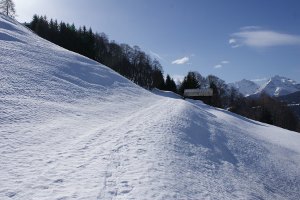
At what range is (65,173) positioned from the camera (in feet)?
37.6

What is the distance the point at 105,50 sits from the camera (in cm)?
11338

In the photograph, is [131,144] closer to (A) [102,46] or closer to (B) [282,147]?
(B) [282,147]

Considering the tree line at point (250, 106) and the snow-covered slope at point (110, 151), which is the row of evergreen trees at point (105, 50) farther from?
the snow-covered slope at point (110, 151)

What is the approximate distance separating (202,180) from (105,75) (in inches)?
1190

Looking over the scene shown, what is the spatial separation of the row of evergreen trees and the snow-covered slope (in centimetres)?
5419

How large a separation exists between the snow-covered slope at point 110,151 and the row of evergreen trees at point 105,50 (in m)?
54.2

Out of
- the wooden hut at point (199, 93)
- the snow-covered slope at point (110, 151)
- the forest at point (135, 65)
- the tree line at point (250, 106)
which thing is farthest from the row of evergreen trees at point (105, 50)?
the snow-covered slope at point (110, 151)

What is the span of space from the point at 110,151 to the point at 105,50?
101661 mm

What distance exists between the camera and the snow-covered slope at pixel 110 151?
10977mm

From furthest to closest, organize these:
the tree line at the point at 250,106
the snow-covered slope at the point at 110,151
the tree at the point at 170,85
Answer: the tree at the point at 170,85 < the tree line at the point at 250,106 < the snow-covered slope at the point at 110,151

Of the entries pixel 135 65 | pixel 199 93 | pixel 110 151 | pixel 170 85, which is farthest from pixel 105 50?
pixel 110 151

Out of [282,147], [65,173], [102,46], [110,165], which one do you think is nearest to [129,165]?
[110,165]

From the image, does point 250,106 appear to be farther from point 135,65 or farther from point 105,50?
point 105,50

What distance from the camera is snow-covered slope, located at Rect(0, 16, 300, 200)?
10977 millimetres
